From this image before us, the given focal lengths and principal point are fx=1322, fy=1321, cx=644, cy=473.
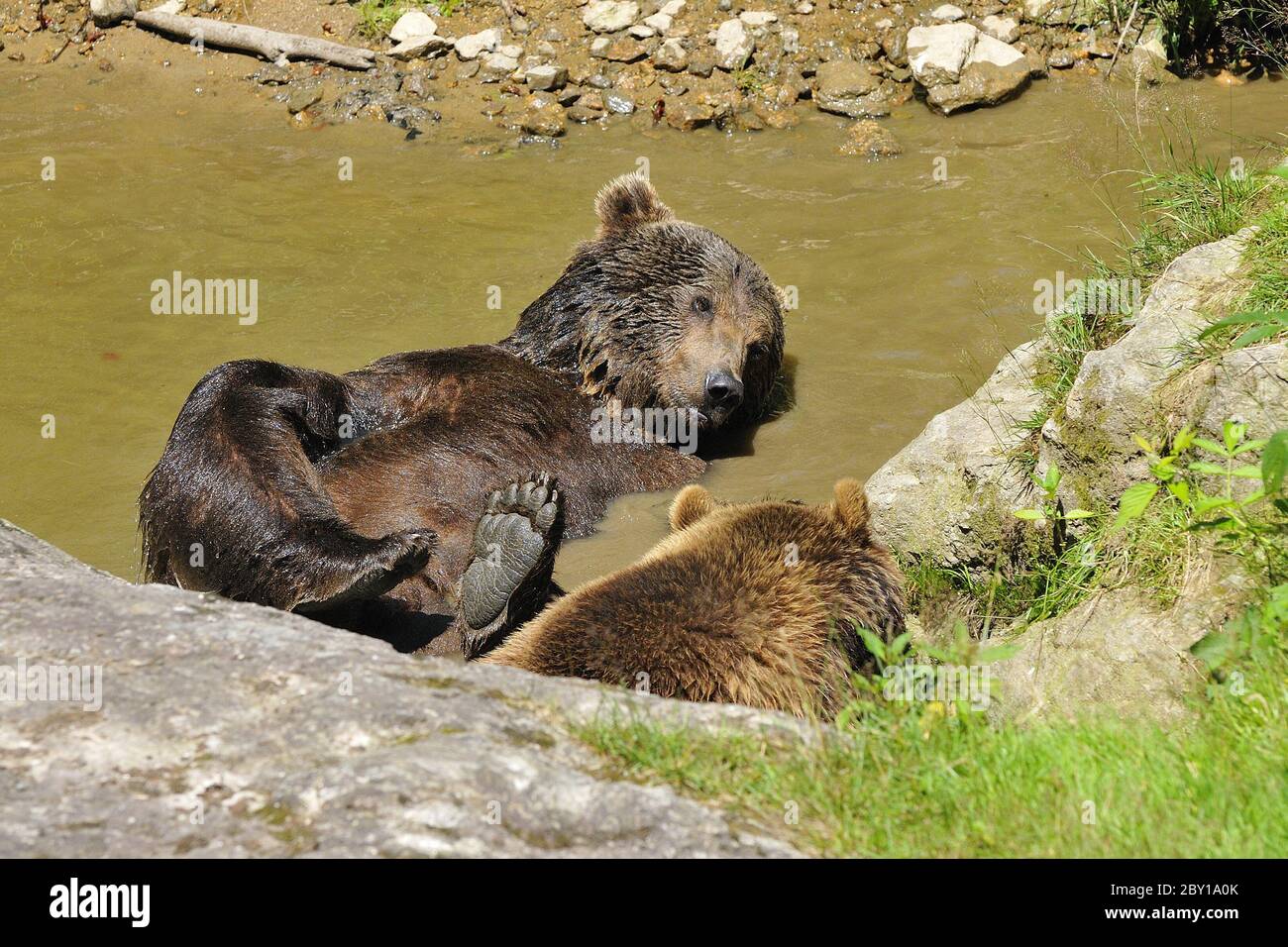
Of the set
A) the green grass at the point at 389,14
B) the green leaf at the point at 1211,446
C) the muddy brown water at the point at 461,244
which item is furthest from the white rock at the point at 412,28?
the green leaf at the point at 1211,446

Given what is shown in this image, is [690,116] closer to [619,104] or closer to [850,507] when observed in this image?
[619,104]

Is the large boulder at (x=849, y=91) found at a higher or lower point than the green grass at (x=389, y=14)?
lower

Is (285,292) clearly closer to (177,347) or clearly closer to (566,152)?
(177,347)

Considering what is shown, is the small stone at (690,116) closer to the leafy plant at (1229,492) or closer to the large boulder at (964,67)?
the large boulder at (964,67)

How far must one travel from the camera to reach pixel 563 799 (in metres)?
3.05

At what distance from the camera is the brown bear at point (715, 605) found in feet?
14.8

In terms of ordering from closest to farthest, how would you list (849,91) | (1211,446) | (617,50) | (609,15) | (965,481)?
1. (1211,446)
2. (965,481)
3. (849,91)
4. (617,50)
5. (609,15)

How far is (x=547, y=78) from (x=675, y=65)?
1.25 meters

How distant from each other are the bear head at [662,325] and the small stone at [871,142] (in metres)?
3.85

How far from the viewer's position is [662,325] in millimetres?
Result: 8102

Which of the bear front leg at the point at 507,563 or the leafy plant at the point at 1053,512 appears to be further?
the bear front leg at the point at 507,563

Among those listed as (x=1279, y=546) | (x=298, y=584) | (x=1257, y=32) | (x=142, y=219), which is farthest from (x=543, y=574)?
(x=1257, y=32)

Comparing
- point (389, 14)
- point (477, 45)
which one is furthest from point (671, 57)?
point (389, 14)

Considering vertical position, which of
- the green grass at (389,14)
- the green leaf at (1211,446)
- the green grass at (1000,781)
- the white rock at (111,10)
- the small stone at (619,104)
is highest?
the white rock at (111,10)
